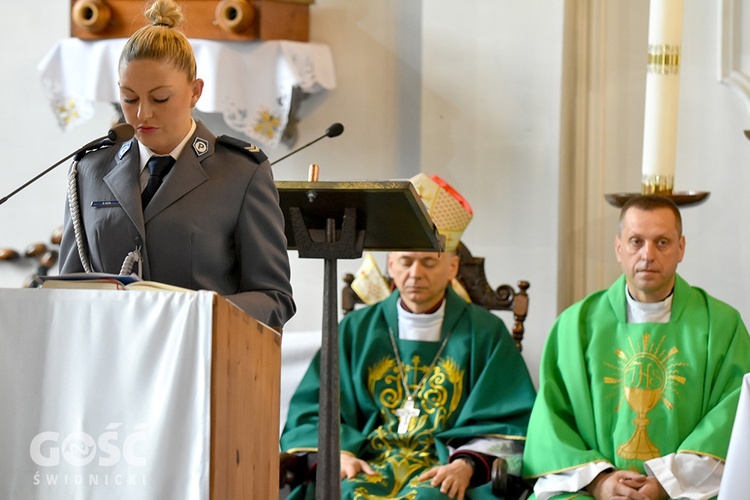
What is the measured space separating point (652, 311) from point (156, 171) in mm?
2352

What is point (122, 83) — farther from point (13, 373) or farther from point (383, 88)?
point (383, 88)

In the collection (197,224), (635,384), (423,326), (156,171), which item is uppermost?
(156,171)

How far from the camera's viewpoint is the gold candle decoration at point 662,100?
423cm

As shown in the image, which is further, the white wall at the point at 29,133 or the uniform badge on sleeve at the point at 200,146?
the white wall at the point at 29,133

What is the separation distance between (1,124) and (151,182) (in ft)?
11.7

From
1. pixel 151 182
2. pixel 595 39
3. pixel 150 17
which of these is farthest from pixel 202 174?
pixel 595 39

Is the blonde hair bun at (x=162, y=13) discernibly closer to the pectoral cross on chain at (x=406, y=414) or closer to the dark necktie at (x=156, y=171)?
the dark necktie at (x=156, y=171)

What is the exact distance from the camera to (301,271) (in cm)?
548

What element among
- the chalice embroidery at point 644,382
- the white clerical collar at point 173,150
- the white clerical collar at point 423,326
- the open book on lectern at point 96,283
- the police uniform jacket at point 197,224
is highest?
the white clerical collar at point 173,150

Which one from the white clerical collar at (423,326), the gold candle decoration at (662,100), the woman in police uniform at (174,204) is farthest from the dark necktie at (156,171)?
the gold candle decoration at (662,100)

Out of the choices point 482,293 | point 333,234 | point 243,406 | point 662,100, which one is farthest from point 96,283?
point 482,293

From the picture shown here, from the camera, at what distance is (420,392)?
4395 millimetres

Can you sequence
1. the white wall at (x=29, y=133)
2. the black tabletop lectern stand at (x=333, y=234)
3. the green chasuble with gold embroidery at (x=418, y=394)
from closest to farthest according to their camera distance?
1. the black tabletop lectern stand at (x=333, y=234)
2. the green chasuble with gold embroidery at (x=418, y=394)
3. the white wall at (x=29, y=133)

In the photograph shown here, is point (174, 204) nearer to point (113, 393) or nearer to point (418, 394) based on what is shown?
point (113, 393)
